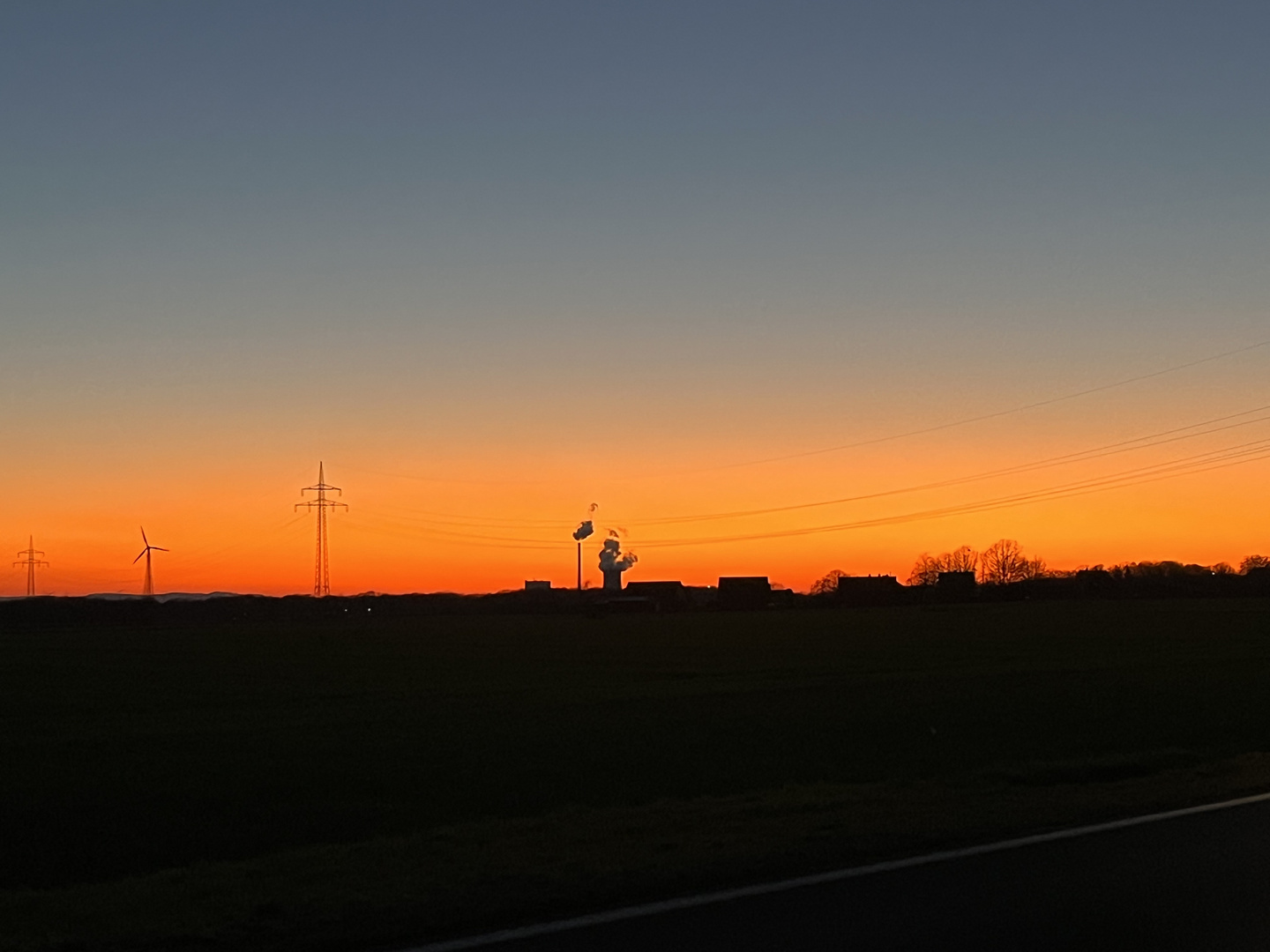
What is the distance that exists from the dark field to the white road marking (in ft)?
0.86

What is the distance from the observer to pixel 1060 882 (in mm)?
8539

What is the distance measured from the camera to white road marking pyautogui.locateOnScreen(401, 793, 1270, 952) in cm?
725

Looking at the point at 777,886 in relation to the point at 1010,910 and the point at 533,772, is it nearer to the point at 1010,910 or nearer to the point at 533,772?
the point at 1010,910

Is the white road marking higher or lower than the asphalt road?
higher

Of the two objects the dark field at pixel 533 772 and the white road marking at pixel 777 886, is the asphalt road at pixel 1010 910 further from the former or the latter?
the dark field at pixel 533 772

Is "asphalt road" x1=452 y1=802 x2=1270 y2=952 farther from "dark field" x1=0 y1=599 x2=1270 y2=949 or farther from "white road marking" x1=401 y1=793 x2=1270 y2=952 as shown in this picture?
"dark field" x1=0 y1=599 x2=1270 y2=949

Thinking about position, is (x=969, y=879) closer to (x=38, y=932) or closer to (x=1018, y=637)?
(x=38, y=932)

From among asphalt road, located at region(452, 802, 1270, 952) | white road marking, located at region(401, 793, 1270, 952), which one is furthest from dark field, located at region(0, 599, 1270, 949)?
asphalt road, located at region(452, 802, 1270, 952)

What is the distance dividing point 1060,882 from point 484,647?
5893 cm

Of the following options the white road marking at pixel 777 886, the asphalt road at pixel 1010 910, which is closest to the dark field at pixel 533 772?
the white road marking at pixel 777 886

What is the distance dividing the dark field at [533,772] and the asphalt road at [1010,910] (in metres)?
0.76

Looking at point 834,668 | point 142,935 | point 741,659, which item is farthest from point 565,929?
point 741,659

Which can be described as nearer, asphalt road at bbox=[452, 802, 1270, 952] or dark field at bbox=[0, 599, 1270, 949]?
asphalt road at bbox=[452, 802, 1270, 952]

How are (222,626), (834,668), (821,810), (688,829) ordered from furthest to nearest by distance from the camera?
1. (222,626)
2. (834,668)
3. (821,810)
4. (688,829)
